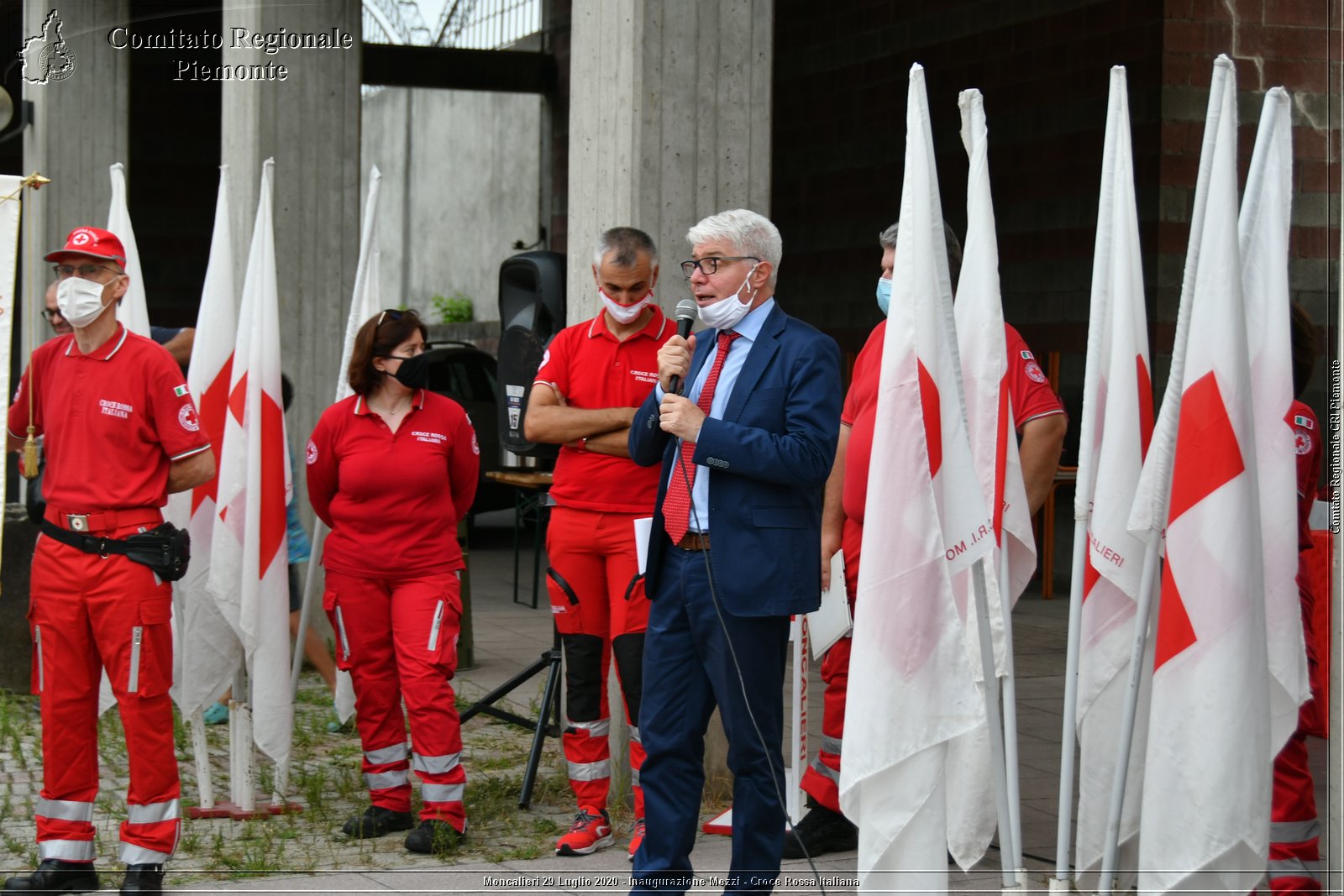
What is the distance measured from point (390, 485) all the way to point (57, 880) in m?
1.67

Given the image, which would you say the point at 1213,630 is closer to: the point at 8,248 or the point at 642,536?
the point at 642,536

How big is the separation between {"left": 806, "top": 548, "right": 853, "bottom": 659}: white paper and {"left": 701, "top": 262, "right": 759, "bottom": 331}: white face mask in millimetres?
1130

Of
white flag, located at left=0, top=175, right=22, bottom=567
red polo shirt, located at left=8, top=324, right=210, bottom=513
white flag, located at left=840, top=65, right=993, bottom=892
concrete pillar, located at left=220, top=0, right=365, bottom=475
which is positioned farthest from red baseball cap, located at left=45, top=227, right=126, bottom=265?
concrete pillar, located at left=220, top=0, right=365, bottom=475

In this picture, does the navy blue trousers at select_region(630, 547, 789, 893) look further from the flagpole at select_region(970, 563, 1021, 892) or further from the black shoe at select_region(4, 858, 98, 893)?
the black shoe at select_region(4, 858, 98, 893)

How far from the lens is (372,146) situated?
93.5 feet

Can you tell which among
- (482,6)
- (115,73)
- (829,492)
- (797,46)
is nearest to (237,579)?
(829,492)

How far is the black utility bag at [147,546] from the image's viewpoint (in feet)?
16.8

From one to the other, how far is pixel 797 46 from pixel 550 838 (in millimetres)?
13230

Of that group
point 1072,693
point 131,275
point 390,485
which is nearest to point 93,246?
point 390,485

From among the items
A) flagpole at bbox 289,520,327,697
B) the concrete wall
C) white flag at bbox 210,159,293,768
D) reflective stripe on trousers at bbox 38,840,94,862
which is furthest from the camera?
the concrete wall

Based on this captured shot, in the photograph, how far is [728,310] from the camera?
4.57 meters

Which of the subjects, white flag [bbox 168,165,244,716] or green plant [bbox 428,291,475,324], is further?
green plant [bbox 428,291,475,324]

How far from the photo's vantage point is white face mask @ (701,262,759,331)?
457cm

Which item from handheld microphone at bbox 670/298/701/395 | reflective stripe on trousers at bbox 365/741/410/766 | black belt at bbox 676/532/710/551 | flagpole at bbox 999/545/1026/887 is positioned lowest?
reflective stripe on trousers at bbox 365/741/410/766
